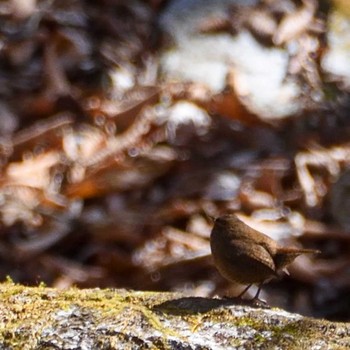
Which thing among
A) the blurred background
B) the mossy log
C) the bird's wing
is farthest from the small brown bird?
the blurred background

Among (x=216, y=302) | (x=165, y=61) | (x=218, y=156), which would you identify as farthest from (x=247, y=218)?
(x=216, y=302)

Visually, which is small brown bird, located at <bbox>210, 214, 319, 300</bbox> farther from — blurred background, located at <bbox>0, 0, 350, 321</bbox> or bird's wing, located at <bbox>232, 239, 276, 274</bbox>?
blurred background, located at <bbox>0, 0, 350, 321</bbox>

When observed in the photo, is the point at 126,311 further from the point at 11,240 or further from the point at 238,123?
the point at 238,123

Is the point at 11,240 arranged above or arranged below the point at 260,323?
below

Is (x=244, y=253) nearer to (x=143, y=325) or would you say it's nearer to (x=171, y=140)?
(x=143, y=325)

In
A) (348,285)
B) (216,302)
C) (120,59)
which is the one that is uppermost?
(216,302)

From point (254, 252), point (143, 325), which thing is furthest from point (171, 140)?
point (143, 325)

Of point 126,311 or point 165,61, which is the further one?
point 165,61
